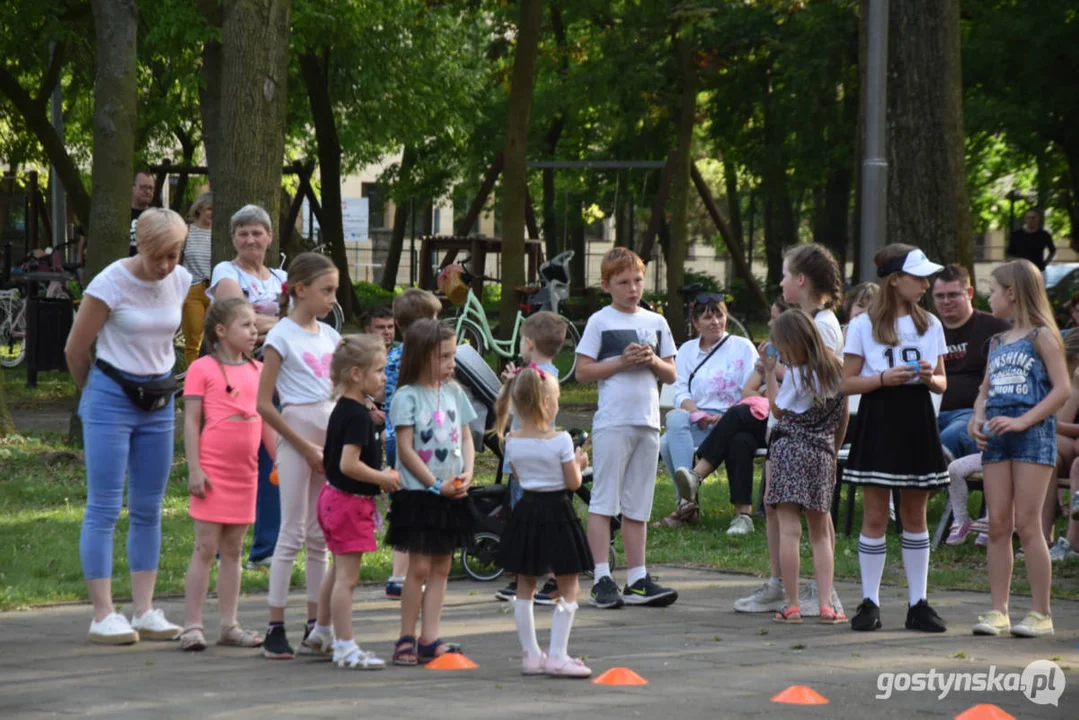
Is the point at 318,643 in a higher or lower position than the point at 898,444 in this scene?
lower

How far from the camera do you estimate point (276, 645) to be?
6.54 metres

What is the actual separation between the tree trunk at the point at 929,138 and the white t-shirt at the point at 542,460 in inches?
319

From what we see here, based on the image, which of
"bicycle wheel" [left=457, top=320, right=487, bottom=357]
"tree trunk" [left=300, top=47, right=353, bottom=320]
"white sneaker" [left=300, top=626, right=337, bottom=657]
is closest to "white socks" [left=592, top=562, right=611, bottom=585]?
"white sneaker" [left=300, top=626, right=337, bottom=657]

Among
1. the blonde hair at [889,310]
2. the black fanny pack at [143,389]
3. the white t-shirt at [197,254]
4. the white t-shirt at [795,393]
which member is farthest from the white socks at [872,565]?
the white t-shirt at [197,254]

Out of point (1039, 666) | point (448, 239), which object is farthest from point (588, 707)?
point (448, 239)

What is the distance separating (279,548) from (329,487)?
466mm

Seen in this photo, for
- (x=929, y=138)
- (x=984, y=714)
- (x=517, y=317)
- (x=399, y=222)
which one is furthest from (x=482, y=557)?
(x=399, y=222)

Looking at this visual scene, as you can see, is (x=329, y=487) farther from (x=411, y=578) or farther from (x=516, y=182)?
(x=516, y=182)

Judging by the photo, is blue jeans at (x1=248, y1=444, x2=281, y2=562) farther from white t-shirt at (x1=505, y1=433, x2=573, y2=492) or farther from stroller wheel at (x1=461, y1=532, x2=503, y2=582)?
white t-shirt at (x1=505, y1=433, x2=573, y2=492)

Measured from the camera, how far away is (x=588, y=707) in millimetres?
5695

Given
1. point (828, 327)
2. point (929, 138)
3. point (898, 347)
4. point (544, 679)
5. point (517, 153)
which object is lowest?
point (544, 679)

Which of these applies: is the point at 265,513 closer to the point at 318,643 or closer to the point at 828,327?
the point at 318,643

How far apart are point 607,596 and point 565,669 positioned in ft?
5.84

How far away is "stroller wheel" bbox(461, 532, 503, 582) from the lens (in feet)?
28.5
